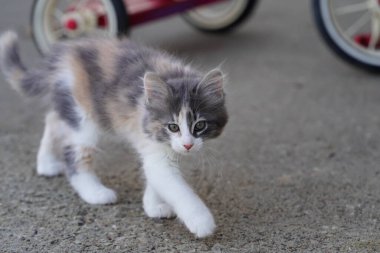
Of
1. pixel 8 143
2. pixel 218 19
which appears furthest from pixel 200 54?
pixel 8 143

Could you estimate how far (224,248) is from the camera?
2.45m

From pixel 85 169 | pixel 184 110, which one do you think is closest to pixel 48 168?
pixel 85 169

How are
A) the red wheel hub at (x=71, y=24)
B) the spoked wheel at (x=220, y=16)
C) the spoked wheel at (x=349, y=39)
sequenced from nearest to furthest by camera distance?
1. the spoked wheel at (x=349, y=39)
2. the red wheel hub at (x=71, y=24)
3. the spoked wheel at (x=220, y=16)

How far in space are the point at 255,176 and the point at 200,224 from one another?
2.57 feet

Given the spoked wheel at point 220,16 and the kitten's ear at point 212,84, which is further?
the spoked wheel at point 220,16

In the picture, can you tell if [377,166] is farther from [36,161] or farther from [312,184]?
[36,161]

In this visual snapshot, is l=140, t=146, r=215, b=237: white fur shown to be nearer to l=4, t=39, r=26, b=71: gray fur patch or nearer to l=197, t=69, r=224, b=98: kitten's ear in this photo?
l=197, t=69, r=224, b=98: kitten's ear

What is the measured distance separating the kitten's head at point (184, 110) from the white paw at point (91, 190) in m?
0.45

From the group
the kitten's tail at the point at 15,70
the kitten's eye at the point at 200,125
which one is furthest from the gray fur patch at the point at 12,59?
the kitten's eye at the point at 200,125

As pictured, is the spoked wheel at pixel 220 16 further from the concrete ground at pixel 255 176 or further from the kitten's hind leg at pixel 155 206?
the kitten's hind leg at pixel 155 206

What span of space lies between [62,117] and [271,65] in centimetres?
226

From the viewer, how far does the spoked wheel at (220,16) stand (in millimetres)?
5141

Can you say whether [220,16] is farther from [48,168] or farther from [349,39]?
[48,168]

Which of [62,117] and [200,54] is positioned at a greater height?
[62,117]
